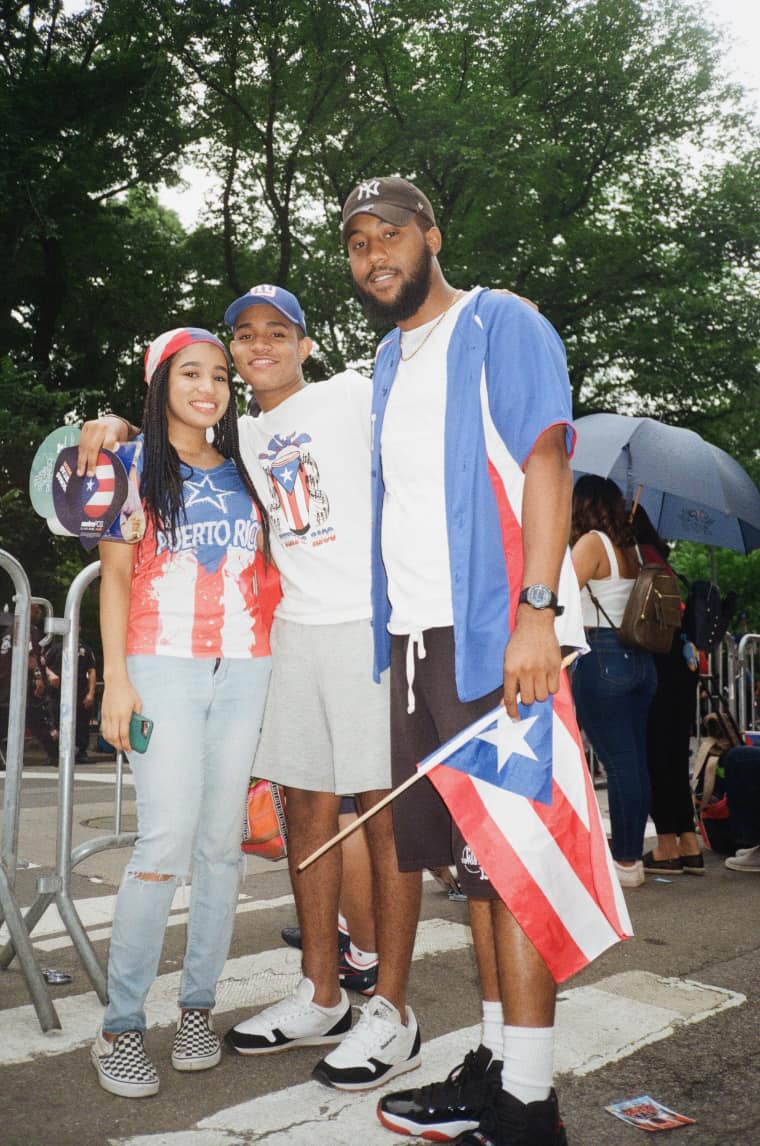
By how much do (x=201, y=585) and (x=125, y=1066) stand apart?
1320mm

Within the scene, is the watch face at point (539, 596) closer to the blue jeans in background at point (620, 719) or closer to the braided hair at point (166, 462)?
the braided hair at point (166, 462)

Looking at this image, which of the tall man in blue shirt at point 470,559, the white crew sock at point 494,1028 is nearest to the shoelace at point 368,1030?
the tall man in blue shirt at point 470,559

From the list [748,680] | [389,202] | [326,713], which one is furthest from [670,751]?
[389,202]

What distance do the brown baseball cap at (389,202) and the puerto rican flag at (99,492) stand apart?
94cm

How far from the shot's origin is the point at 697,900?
5578 mm

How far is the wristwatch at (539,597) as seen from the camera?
2.63 m

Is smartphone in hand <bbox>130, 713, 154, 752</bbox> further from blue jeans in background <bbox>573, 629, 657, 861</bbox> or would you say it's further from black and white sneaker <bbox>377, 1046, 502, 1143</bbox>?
blue jeans in background <bbox>573, 629, 657, 861</bbox>

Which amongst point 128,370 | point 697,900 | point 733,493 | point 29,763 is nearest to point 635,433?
point 733,493

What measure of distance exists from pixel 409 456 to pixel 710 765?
4.48 metres

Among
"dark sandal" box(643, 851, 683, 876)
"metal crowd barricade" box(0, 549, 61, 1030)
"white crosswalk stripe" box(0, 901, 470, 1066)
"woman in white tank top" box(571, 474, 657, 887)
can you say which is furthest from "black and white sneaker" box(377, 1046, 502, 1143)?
"dark sandal" box(643, 851, 683, 876)

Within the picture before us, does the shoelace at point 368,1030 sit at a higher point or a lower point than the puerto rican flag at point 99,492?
lower

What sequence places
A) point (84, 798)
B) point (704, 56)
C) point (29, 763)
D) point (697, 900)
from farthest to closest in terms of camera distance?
point (704, 56), point (29, 763), point (84, 798), point (697, 900)

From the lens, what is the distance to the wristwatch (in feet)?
8.62

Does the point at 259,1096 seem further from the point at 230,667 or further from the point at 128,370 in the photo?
the point at 128,370
